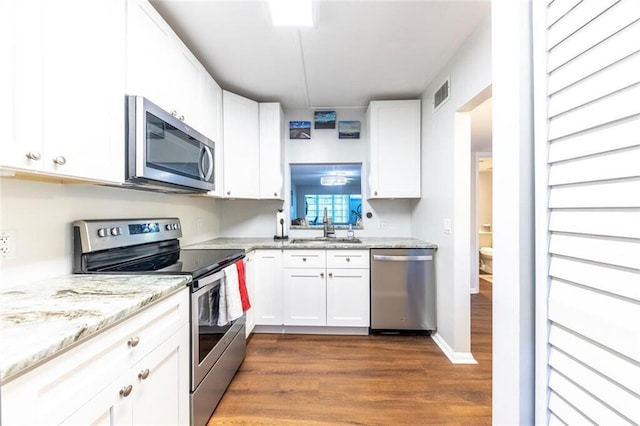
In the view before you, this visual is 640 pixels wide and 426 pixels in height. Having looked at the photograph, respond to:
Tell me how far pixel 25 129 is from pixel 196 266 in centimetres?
88

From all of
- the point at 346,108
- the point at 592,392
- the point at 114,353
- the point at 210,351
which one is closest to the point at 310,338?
the point at 210,351

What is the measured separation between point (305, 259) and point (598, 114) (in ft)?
7.72

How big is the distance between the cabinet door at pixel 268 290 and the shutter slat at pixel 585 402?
2.30 metres

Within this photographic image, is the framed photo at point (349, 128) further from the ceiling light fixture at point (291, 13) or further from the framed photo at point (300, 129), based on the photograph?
the ceiling light fixture at point (291, 13)

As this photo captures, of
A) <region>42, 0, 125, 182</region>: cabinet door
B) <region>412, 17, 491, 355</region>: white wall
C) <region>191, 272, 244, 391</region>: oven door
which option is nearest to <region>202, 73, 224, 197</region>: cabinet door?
<region>42, 0, 125, 182</region>: cabinet door

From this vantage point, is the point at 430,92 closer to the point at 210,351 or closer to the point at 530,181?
the point at 530,181

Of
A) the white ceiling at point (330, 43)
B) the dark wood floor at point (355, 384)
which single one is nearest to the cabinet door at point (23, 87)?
the white ceiling at point (330, 43)

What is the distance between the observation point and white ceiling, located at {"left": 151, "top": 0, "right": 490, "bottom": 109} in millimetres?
1653

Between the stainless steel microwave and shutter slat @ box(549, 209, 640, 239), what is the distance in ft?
5.28

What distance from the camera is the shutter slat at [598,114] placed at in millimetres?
412

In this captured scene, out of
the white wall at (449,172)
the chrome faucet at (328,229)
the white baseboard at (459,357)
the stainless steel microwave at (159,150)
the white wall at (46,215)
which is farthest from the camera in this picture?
the chrome faucet at (328,229)

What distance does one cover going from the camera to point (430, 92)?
2609 millimetres

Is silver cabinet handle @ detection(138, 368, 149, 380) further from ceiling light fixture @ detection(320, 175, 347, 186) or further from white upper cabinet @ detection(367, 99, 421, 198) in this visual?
ceiling light fixture @ detection(320, 175, 347, 186)

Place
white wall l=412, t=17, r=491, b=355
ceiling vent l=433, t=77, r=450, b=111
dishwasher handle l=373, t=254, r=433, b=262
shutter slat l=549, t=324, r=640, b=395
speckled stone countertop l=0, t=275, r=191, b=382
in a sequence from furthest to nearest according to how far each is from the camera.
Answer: dishwasher handle l=373, t=254, r=433, b=262
ceiling vent l=433, t=77, r=450, b=111
white wall l=412, t=17, r=491, b=355
speckled stone countertop l=0, t=275, r=191, b=382
shutter slat l=549, t=324, r=640, b=395
